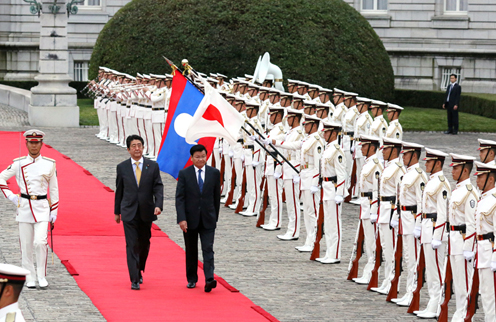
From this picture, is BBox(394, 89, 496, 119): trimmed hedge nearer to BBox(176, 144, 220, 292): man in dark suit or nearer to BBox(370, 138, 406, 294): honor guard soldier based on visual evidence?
BBox(370, 138, 406, 294): honor guard soldier

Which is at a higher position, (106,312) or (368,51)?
(368,51)

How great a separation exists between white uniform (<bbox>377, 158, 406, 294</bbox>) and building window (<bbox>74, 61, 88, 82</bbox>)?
2893cm

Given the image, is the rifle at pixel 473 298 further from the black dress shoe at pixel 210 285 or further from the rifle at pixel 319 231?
the rifle at pixel 319 231

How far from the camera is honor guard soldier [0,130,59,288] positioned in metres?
10.0

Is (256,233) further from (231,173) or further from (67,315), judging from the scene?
(67,315)

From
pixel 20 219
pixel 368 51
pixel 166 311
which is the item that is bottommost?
pixel 166 311

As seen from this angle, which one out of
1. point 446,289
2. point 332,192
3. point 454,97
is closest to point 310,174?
point 332,192

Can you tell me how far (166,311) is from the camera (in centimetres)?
925

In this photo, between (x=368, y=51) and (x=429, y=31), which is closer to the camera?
(x=368, y=51)

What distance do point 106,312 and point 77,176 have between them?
28.8 ft

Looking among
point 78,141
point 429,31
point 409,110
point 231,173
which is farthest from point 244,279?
point 429,31

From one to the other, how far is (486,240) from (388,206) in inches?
72.5

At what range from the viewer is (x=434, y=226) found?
31.2 ft

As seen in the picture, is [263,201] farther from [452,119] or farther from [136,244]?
[452,119]
